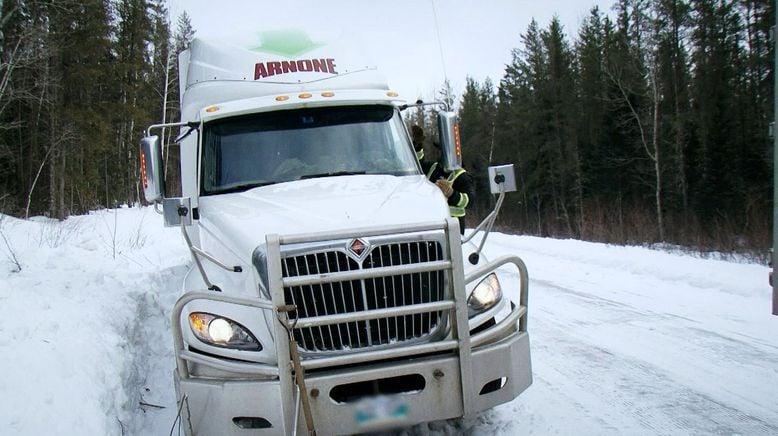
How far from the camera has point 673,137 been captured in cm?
3519

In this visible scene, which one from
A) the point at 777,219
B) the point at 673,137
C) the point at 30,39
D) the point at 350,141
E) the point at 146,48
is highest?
the point at 146,48

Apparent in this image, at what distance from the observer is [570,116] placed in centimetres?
Answer: 4216

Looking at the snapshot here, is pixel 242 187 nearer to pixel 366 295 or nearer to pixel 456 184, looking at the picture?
pixel 366 295

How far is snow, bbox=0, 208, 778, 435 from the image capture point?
12.3 feet

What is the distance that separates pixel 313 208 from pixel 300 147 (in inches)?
50.2

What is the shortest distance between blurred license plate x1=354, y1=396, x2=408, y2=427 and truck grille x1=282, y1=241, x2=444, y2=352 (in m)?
0.32

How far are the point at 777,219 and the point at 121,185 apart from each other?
125 ft

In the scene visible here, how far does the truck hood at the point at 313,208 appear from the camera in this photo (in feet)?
11.4

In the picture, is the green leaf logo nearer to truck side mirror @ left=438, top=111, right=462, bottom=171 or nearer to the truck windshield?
the truck windshield

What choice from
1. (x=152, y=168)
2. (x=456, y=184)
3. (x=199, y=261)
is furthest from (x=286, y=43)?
(x=199, y=261)

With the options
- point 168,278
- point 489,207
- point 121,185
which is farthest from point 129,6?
point 489,207

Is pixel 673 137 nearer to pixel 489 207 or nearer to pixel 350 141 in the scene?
pixel 489 207

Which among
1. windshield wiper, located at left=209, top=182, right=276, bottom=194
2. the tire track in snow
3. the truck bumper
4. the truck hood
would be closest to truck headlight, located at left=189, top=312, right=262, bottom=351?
the truck bumper

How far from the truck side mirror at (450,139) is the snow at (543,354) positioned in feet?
6.90
